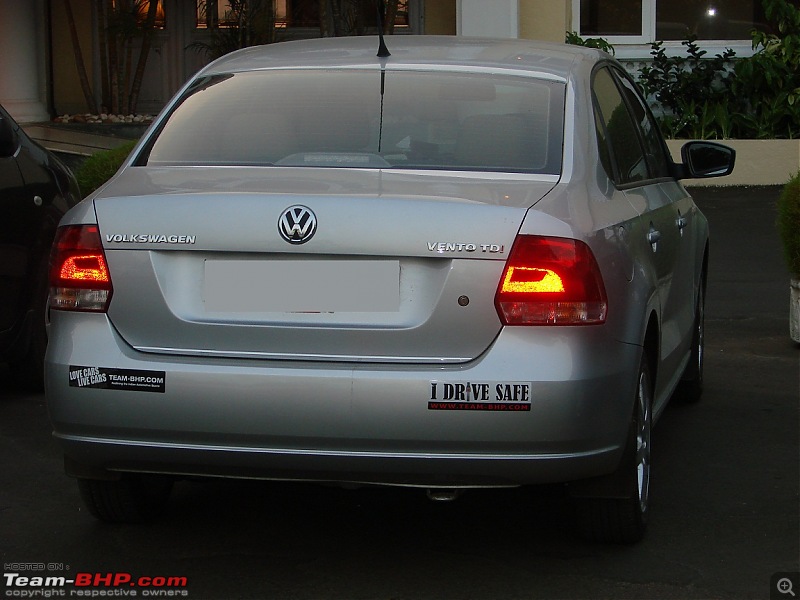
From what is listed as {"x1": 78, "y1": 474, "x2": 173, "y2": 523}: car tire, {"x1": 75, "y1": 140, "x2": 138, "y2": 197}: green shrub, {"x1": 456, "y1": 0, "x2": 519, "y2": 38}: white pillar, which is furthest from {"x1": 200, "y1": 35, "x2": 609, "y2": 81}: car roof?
{"x1": 456, "y1": 0, "x2": 519, "y2": 38}: white pillar

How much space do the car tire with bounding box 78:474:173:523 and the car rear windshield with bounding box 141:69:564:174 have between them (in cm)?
107

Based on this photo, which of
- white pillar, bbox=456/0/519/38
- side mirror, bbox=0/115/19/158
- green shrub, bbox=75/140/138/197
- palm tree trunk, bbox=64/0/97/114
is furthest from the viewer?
palm tree trunk, bbox=64/0/97/114

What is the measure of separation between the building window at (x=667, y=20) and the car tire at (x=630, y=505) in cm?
1290

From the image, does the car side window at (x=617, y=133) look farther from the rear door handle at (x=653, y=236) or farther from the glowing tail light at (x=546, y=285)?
the glowing tail light at (x=546, y=285)

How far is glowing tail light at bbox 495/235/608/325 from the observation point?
375 cm

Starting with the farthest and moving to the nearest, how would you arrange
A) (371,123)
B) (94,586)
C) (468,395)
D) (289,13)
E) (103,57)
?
(289,13) < (103,57) < (371,123) < (94,586) < (468,395)

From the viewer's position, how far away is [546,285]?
12.4 feet

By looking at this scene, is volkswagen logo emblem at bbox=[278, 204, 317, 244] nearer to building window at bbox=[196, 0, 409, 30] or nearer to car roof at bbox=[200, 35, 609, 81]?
car roof at bbox=[200, 35, 609, 81]

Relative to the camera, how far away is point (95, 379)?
390 cm

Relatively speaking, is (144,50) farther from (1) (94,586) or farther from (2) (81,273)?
(1) (94,586)

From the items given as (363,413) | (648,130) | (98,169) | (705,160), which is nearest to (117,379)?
(363,413)

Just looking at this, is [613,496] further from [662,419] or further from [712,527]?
[662,419]

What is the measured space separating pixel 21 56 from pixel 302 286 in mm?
13774

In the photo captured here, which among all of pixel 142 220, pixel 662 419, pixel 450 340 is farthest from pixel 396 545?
pixel 662 419
